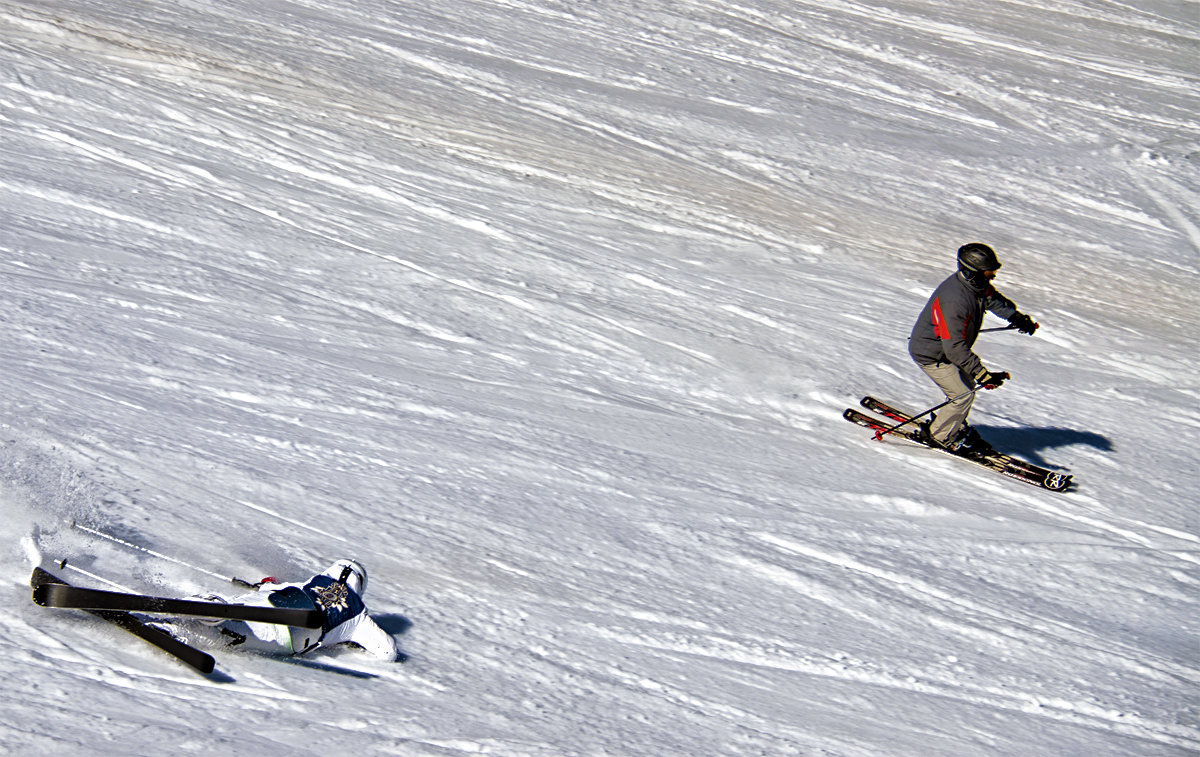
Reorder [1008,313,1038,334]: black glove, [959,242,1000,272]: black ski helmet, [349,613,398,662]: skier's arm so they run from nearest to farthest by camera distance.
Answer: [349,613,398,662]: skier's arm < [959,242,1000,272]: black ski helmet < [1008,313,1038,334]: black glove

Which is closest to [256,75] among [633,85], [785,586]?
[633,85]

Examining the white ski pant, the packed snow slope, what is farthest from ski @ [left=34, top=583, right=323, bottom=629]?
the white ski pant

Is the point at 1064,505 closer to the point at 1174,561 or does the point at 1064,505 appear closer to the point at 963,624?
the point at 1174,561

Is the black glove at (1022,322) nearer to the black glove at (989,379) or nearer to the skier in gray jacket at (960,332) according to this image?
the skier in gray jacket at (960,332)

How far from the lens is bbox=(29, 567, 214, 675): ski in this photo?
3729mm

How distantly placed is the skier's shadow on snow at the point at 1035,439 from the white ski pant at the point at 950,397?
0.76 metres

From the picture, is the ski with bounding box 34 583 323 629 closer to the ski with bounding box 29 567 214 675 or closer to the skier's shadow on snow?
the ski with bounding box 29 567 214 675

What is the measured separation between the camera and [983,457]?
7941 mm

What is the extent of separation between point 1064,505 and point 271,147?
7.57 m

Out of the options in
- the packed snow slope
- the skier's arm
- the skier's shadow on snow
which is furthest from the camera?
the skier's shadow on snow

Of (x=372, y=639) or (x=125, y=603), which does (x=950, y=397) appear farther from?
(x=125, y=603)

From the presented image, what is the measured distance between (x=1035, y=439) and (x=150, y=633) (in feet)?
22.0

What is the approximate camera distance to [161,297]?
Answer: 7.83 m

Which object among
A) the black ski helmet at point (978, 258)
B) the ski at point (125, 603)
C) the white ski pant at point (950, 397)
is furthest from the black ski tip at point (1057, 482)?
the ski at point (125, 603)
